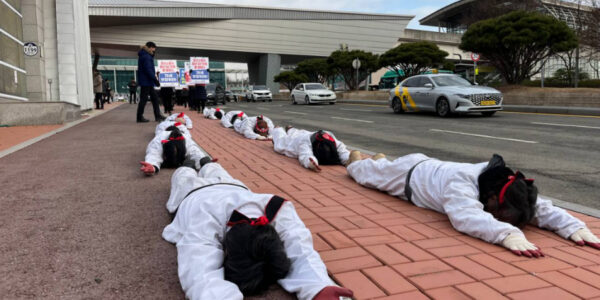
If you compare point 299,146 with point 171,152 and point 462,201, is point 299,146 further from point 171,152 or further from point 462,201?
point 462,201

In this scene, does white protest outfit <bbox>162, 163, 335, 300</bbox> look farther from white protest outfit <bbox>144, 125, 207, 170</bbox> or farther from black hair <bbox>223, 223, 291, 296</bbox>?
white protest outfit <bbox>144, 125, 207, 170</bbox>

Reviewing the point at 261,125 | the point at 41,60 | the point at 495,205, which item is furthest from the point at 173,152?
the point at 41,60

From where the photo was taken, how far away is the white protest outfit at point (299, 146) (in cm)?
565

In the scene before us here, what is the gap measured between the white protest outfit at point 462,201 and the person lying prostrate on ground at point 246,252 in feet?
4.23

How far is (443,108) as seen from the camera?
14.5m

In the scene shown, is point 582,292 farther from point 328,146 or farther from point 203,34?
point 203,34

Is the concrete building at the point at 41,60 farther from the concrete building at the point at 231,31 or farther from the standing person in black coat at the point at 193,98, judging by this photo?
the standing person in black coat at the point at 193,98

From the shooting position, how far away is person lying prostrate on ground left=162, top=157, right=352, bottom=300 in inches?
82.9

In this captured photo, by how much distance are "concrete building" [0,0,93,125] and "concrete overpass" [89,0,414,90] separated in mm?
32595

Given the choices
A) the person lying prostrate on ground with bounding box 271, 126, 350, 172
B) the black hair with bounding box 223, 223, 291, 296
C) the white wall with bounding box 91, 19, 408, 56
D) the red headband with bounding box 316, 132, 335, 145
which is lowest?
the black hair with bounding box 223, 223, 291, 296

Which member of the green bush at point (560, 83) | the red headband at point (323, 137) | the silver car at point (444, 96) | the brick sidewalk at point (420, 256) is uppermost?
the green bush at point (560, 83)

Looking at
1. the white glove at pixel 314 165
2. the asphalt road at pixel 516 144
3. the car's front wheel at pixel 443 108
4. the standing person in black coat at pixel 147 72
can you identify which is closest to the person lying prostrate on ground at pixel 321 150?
the white glove at pixel 314 165

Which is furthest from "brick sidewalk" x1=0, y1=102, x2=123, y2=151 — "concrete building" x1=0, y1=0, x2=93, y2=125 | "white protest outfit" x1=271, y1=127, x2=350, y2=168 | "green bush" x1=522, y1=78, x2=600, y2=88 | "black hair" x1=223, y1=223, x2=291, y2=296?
"green bush" x1=522, y1=78, x2=600, y2=88

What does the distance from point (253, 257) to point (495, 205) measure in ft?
5.88
